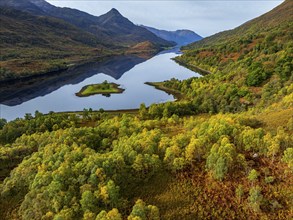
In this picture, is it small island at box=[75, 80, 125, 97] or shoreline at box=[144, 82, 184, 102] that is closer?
shoreline at box=[144, 82, 184, 102]

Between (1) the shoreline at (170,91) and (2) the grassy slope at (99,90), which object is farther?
(2) the grassy slope at (99,90)

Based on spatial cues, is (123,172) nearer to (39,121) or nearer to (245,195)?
(245,195)

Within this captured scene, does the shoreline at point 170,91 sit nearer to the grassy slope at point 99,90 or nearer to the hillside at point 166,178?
the grassy slope at point 99,90

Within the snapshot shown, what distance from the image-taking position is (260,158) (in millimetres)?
45812

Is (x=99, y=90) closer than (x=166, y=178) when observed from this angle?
No

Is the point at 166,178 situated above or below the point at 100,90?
above

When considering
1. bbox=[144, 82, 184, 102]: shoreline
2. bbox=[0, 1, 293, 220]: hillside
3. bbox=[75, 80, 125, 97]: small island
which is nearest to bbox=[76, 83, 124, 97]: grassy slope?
bbox=[75, 80, 125, 97]: small island

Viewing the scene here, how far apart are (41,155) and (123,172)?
21.4 metres

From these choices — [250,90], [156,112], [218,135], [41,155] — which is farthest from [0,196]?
[250,90]

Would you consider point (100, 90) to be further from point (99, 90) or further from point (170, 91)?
point (170, 91)

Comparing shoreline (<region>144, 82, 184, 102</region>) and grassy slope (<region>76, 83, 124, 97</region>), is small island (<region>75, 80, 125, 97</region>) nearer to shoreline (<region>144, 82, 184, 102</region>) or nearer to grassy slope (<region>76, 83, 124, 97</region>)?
grassy slope (<region>76, 83, 124, 97</region>)

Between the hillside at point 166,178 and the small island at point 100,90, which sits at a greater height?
the hillside at point 166,178

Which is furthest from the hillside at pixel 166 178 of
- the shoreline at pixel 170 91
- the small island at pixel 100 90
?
the small island at pixel 100 90

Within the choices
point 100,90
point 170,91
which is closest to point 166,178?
point 170,91
